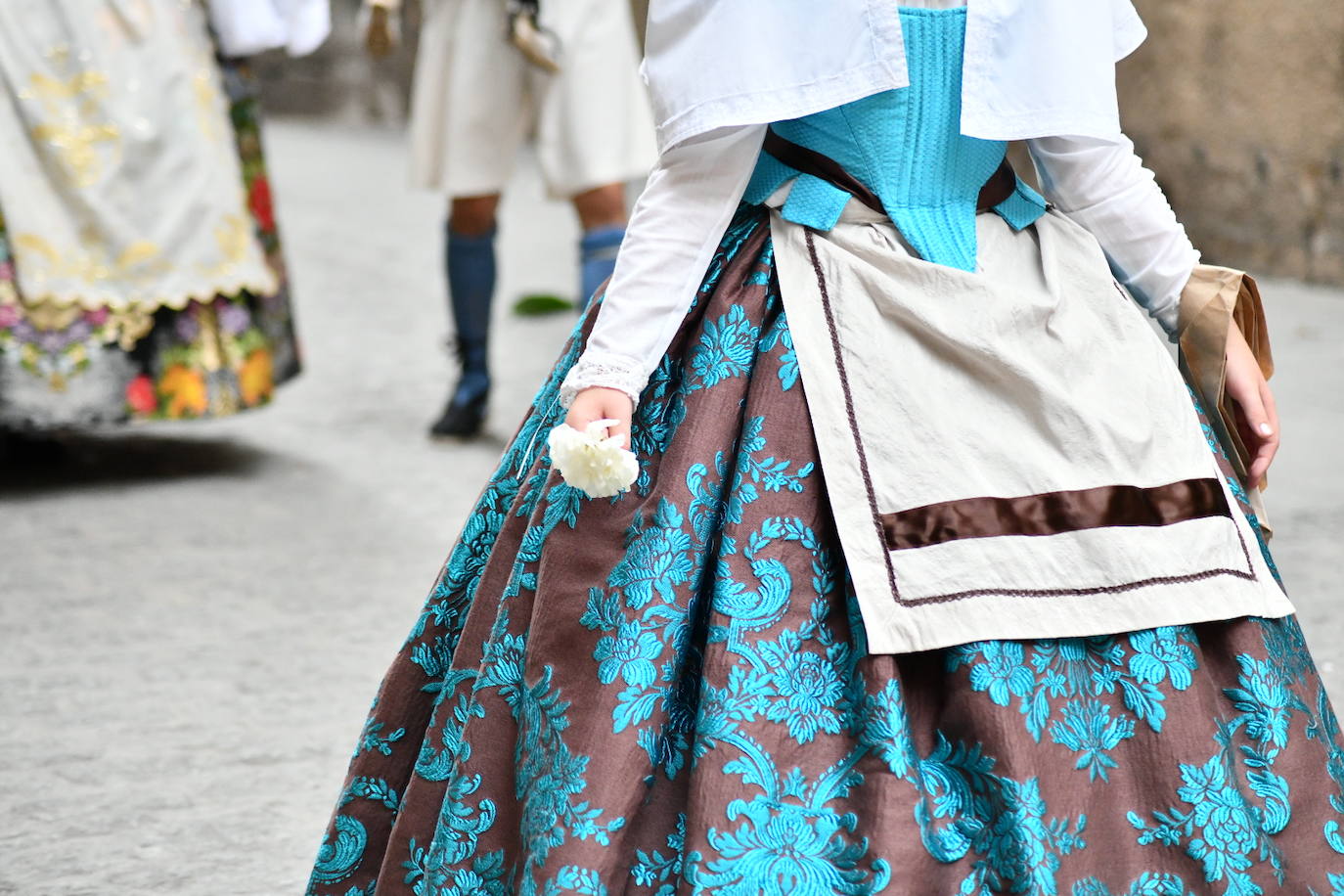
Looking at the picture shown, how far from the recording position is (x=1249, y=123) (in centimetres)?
577

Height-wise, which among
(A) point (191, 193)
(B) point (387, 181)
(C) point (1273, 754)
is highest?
(C) point (1273, 754)

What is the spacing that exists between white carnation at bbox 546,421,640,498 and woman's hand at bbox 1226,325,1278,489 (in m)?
0.62

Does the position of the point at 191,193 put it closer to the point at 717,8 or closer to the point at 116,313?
the point at 116,313

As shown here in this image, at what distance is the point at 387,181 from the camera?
8.40 m

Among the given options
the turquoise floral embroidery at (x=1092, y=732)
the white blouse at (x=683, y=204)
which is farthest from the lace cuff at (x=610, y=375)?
the turquoise floral embroidery at (x=1092, y=732)

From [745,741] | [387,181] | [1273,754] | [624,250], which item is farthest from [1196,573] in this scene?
[387,181]

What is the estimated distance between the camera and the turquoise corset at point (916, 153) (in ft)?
4.72

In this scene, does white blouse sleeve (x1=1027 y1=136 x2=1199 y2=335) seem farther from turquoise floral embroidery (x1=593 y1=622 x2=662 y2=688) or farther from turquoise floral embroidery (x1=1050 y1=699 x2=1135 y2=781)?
turquoise floral embroidery (x1=593 y1=622 x2=662 y2=688)

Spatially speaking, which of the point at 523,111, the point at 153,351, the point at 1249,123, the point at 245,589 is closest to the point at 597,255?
the point at 523,111

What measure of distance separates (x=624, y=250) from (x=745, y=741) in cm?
45

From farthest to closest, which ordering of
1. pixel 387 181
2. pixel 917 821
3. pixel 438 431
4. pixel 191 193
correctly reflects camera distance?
pixel 387 181
pixel 438 431
pixel 191 193
pixel 917 821

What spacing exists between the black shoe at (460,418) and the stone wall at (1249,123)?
3.16 metres

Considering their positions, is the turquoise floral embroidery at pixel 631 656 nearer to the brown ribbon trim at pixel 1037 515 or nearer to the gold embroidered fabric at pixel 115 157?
the brown ribbon trim at pixel 1037 515

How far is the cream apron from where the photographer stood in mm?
1345
